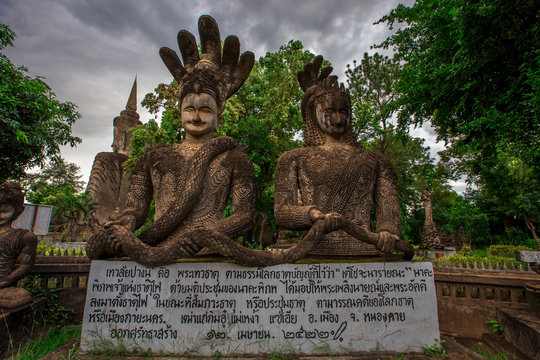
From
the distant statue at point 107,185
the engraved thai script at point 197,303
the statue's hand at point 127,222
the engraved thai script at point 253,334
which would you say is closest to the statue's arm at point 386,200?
the engraved thai script at point 253,334

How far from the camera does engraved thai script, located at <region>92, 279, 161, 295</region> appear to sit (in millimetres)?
2568

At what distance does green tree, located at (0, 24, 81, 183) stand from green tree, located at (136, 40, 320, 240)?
13.8 feet

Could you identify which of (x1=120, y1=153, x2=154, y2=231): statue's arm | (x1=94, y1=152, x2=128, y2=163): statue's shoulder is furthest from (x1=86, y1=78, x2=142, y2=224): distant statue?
(x1=120, y1=153, x2=154, y2=231): statue's arm

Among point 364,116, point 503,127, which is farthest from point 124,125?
point 503,127

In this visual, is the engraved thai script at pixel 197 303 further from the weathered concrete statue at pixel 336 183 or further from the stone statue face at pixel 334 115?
the stone statue face at pixel 334 115

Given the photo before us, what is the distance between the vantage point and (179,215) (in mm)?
3100

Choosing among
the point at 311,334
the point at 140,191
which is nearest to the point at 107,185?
the point at 140,191

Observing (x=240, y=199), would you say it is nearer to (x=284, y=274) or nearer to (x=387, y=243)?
(x=284, y=274)

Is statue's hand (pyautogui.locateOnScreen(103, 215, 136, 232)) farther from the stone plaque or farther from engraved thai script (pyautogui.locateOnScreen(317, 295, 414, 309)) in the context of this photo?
engraved thai script (pyautogui.locateOnScreen(317, 295, 414, 309))

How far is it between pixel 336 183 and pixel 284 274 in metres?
1.32

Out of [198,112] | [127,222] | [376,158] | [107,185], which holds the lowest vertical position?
[127,222]

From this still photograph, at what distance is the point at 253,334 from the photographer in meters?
2.48

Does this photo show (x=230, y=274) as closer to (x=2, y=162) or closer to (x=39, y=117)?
(x=39, y=117)

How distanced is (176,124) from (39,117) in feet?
21.3
